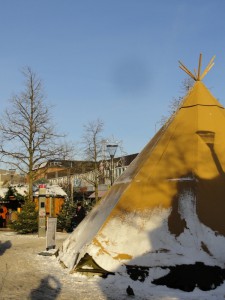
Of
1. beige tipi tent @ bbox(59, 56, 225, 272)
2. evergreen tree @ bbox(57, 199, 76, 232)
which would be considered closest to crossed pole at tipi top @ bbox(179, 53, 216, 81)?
beige tipi tent @ bbox(59, 56, 225, 272)

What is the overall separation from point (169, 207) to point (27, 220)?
14029mm

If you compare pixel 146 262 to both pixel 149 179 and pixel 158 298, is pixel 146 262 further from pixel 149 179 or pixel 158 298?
pixel 149 179

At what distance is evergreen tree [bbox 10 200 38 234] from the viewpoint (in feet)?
72.1

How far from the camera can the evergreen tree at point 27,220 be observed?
72.1 ft

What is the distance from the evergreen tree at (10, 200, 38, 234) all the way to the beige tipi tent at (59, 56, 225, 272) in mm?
10866

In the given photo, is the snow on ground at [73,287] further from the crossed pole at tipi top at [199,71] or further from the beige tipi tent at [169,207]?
the crossed pole at tipi top at [199,71]

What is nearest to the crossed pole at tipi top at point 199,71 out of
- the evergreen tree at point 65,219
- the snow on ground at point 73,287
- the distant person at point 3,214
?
the snow on ground at point 73,287

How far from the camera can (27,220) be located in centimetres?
2208

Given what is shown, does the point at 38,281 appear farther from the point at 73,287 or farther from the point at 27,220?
the point at 27,220

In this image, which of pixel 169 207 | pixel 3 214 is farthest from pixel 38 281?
pixel 3 214

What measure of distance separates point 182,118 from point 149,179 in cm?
210

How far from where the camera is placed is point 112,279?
8.77 m

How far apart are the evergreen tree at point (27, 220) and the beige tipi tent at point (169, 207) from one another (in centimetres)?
1087

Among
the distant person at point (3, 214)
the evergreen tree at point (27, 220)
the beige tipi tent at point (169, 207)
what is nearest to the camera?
the beige tipi tent at point (169, 207)
